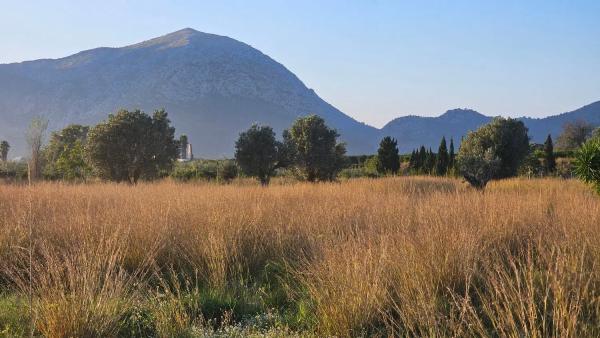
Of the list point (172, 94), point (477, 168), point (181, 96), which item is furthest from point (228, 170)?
point (181, 96)

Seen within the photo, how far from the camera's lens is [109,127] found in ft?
69.7

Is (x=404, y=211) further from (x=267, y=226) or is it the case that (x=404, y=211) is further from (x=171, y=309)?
(x=171, y=309)

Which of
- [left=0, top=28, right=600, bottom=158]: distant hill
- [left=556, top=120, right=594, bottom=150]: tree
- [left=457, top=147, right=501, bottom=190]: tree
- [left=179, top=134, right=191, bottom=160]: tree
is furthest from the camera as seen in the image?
[left=0, top=28, right=600, bottom=158]: distant hill

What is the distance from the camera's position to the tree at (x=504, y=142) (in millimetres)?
21562

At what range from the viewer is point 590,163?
34.2 feet

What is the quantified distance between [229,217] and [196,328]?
9.33 ft

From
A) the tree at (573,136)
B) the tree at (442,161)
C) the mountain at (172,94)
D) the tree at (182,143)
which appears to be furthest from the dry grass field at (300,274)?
the mountain at (172,94)

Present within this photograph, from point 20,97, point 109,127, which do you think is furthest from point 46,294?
point 20,97

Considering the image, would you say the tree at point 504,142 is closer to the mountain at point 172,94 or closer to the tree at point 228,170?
the tree at point 228,170

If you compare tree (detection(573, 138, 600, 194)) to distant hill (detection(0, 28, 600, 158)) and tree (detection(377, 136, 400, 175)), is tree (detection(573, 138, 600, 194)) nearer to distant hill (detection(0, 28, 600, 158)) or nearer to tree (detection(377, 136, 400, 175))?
tree (detection(377, 136, 400, 175))

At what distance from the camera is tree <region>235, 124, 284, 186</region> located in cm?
2039

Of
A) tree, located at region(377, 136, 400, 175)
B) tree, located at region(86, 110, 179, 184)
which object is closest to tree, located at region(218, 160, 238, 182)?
tree, located at region(86, 110, 179, 184)

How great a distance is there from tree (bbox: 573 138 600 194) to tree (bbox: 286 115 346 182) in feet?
36.7

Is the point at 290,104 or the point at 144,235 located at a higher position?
the point at 290,104
